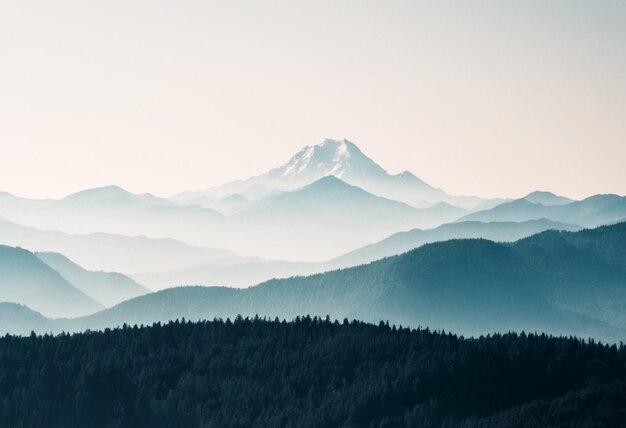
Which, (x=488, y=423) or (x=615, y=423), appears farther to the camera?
(x=488, y=423)

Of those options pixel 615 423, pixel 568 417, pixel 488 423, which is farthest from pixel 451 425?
pixel 615 423

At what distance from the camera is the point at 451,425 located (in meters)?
198

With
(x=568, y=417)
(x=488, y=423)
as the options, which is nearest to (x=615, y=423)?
(x=568, y=417)

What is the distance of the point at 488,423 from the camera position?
635 feet

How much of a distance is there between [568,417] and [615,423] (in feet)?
46.0

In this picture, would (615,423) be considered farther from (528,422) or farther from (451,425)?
(451,425)

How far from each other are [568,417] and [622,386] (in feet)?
53.8

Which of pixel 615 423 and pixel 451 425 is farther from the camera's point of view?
pixel 451 425

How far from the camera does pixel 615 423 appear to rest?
17325 cm

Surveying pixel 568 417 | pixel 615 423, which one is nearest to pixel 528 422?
pixel 568 417

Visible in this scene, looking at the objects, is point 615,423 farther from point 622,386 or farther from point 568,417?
point 622,386

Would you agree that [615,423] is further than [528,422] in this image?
No

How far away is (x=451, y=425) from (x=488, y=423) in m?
7.32

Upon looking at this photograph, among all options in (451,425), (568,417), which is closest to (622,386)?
(568,417)
